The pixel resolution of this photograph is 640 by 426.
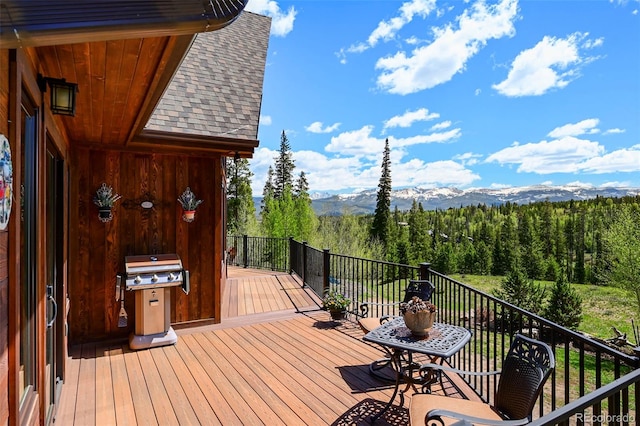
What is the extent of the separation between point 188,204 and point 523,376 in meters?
4.18

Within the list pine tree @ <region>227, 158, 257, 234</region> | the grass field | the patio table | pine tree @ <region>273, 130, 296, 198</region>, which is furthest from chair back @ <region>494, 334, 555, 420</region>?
pine tree @ <region>273, 130, 296, 198</region>

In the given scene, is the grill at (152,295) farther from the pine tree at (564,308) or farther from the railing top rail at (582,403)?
the pine tree at (564,308)

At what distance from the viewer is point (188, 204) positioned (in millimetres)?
4598

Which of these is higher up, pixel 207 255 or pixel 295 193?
pixel 295 193

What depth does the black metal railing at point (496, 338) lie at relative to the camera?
146cm

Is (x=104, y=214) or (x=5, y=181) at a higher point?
(x=5, y=181)

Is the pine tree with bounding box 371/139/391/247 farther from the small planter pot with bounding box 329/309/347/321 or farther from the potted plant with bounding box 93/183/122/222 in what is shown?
the potted plant with bounding box 93/183/122/222

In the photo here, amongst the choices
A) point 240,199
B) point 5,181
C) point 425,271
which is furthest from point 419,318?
point 240,199

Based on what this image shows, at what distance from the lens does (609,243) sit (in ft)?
67.9

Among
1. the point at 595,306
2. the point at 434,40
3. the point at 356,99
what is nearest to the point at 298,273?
the point at 434,40

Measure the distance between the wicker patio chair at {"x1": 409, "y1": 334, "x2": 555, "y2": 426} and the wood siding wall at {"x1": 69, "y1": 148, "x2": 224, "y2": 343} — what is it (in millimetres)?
3550

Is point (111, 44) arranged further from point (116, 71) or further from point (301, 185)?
point (301, 185)

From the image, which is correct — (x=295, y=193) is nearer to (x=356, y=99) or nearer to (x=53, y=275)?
(x=356, y=99)

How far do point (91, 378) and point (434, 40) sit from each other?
13.3 meters
